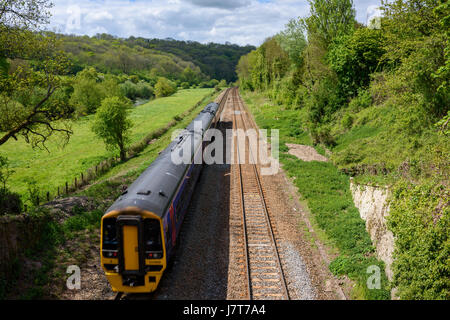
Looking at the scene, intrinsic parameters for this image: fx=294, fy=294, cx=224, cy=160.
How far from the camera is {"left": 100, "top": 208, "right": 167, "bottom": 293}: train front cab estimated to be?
29.7 feet

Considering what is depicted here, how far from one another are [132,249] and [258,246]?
18.6 feet

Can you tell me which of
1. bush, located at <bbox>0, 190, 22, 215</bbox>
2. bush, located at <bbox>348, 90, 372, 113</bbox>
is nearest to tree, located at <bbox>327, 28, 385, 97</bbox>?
bush, located at <bbox>348, 90, 372, 113</bbox>

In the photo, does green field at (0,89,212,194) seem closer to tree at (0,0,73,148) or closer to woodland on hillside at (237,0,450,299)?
tree at (0,0,73,148)

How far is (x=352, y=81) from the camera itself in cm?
2839

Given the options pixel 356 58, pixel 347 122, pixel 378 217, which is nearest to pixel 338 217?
pixel 378 217

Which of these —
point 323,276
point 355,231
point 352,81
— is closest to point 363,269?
point 323,276

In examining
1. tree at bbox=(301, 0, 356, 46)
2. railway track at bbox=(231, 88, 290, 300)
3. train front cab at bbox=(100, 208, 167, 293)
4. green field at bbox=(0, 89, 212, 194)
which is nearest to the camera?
train front cab at bbox=(100, 208, 167, 293)

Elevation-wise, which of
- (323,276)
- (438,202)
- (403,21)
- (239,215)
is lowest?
(323,276)

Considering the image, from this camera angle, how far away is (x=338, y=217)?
Answer: 571 inches

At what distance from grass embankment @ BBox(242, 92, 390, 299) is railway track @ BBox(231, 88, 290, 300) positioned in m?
2.29

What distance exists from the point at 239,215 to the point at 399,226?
7510 mm

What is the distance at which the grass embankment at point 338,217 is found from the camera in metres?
10.6

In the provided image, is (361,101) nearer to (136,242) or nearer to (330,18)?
(330,18)

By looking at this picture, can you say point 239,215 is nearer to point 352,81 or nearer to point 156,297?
point 156,297
